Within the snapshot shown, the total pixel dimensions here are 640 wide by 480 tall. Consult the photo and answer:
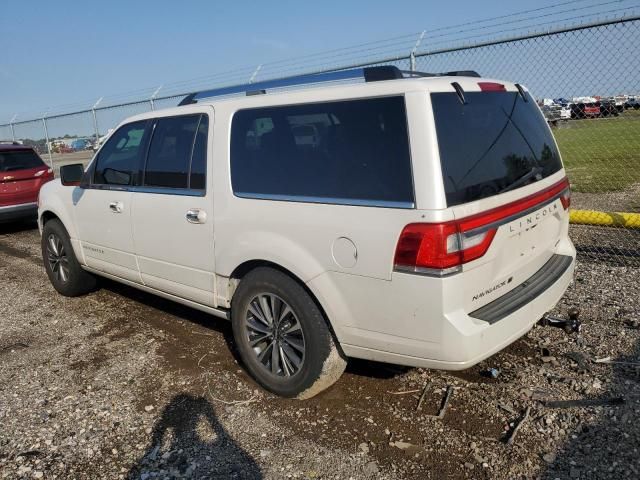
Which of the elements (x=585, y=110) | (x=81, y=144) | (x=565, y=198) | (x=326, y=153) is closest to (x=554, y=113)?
(x=585, y=110)

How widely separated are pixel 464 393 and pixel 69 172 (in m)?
4.04

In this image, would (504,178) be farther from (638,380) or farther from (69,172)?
(69,172)

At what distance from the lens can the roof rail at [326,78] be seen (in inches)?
113

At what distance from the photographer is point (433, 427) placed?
3.01 metres

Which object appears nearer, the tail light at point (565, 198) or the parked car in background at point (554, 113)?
the tail light at point (565, 198)

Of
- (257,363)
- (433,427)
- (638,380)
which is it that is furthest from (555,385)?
(257,363)

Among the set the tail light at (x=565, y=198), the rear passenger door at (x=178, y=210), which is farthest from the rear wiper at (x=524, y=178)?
the rear passenger door at (x=178, y=210)

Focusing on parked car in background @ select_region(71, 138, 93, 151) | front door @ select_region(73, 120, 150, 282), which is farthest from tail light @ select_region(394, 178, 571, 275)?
parked car in background @ select_region(71, 138, 93, 151)

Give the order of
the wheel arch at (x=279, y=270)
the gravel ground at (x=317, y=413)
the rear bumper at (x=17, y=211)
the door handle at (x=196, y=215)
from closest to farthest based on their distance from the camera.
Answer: the gravel ground at (x=317, y=413) < the wheel arch at (x=279, y=270) < the door handle at (x=196, y=215) < the rear bumper at (x=17, y=211)

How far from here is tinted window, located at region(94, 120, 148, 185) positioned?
4.31m

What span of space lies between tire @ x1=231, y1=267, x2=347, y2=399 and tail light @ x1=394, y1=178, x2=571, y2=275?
0.75 metres

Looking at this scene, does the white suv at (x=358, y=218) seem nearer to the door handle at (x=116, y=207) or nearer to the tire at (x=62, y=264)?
the door handle at (x=116, y=207)

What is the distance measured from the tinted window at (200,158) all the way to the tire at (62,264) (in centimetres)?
231

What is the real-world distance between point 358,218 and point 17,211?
28.3ft
